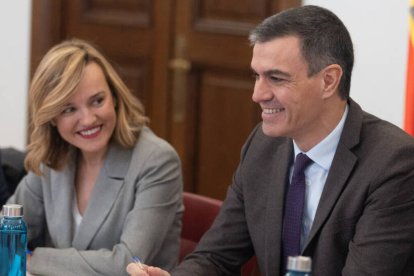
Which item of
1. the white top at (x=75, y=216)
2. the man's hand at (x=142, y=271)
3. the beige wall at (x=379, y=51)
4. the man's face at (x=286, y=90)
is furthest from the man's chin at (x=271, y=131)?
the beige wall at (x=379, y=51)

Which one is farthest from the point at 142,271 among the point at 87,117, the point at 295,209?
the point at 87,117

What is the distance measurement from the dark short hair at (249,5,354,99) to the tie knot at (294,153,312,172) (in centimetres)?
24

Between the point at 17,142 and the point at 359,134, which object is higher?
the point at 359,134

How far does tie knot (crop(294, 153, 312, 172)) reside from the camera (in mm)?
2525

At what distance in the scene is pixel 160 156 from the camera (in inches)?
121

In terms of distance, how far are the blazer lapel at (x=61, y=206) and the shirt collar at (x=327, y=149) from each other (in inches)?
37.9

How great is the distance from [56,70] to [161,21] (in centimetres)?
215

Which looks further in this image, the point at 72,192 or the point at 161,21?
the point at 161,21

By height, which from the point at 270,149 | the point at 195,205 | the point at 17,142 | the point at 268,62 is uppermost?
the point at 268,62

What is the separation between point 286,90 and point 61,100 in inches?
35.0

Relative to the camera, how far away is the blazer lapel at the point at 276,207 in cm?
254

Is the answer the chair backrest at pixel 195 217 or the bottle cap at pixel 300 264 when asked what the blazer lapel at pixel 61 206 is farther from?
the bottle cap at pixel 300 264

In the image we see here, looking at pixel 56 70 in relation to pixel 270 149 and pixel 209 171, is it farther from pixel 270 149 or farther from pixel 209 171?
pixel 209 171

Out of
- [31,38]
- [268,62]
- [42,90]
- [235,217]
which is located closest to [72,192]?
[42,90]
